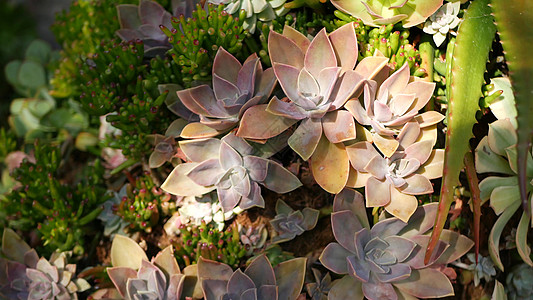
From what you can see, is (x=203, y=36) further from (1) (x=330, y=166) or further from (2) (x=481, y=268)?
(2) (x=481, y=268)

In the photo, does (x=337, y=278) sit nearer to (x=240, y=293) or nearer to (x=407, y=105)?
(x=240, y=293)

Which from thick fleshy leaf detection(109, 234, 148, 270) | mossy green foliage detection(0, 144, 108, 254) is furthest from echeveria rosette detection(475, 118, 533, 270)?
mossy green foliage detection(0, 144, 108, 254)

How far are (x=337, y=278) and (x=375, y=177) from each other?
284mm

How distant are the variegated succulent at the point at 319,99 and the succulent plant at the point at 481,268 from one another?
41 cm

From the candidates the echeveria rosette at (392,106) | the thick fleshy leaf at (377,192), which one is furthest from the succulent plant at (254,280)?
the echeveria rosette at (392,106)

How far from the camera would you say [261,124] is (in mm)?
1092

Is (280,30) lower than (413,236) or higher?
higher

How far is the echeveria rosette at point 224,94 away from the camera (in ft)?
3.72

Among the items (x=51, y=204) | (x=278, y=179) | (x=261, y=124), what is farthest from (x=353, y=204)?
(x=51, y=204)

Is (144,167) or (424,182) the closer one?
(424,182)

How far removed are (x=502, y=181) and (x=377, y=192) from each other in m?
0.30

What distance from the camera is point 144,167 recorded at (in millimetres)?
1396

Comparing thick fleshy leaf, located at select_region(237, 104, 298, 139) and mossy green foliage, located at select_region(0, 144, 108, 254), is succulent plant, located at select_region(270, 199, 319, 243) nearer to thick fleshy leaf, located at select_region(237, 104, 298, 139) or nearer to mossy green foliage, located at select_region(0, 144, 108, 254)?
thick fleshy leaf, located at select_region(237, 104, 298, 139)

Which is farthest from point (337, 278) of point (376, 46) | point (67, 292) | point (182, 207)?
point (67, 292)
